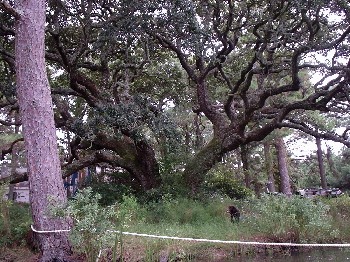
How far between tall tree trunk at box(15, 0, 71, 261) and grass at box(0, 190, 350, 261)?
882mm

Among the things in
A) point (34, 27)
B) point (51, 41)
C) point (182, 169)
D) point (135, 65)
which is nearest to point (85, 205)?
point (34, 27)

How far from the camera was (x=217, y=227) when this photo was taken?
723cm

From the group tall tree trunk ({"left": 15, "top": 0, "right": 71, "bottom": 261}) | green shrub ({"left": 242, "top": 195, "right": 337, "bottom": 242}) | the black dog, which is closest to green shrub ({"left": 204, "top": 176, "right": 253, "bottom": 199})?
the black dog

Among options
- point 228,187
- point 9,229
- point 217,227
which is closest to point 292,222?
point 217,227

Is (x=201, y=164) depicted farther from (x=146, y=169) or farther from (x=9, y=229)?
(x=9, y=229)

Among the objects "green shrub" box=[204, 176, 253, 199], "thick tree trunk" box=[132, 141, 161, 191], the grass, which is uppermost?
"thick tree trunk" box=[132, 141, 161, 191]

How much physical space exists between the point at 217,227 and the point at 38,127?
4191 millimetres

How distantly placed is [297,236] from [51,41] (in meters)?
8.67

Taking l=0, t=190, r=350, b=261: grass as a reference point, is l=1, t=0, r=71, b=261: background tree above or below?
above

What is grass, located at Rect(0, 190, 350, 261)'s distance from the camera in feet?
18.7

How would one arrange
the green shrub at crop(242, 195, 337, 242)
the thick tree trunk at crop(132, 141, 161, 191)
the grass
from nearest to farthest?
1. the grass
2. the green shrub at crop(242, 195, 337, 242)
3. the thick tree trunk at crop(132, 141, 161, 191)

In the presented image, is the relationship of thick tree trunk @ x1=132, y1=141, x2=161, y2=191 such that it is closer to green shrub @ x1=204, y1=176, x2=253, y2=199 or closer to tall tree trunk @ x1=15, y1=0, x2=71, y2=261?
green shrub @ x1=204, y1=176, x2=253, y2=199

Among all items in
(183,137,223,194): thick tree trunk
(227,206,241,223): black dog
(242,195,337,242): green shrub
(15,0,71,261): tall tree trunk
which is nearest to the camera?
(15,0,71,261): tall tree trunk

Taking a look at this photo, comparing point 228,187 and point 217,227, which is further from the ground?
point 228,187
